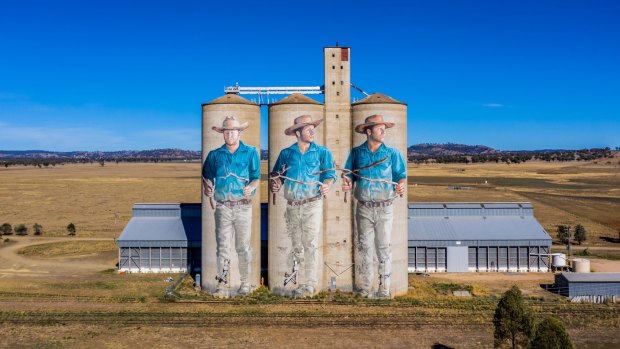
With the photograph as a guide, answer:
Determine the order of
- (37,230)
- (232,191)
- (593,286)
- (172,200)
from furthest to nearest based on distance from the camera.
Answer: (172,200), (37,230), (593,286), (232,191)

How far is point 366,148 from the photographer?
5000 centimetres

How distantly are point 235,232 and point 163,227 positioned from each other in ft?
54.5

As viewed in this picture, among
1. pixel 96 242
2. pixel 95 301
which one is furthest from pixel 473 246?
pixel 96 242

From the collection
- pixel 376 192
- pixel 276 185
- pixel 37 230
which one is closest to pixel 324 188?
pixel 276 185

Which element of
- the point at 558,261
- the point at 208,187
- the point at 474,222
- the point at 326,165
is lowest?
the point at 558,261

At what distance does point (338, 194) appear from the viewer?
5106 cm

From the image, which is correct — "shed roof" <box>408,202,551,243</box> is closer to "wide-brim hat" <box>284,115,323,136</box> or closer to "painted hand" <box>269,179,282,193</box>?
"painted hand" <box>269,179,282,193</box>

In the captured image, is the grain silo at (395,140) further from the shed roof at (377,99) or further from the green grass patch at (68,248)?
the green grass patch at (68,248)

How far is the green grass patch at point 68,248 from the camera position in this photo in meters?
70.2

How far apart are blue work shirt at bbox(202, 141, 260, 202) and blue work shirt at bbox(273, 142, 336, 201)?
8.17 ft

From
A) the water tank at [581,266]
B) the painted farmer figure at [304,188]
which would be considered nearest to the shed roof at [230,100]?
the painted farmer figure at [304,188]

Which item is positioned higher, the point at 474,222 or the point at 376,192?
the point at 376,192

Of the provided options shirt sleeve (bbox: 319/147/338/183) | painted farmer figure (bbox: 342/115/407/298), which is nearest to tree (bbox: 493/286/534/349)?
painted farmer figure (bbox: 342/115/407/298)

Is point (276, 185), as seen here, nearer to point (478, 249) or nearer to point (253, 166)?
point (253, 166)
